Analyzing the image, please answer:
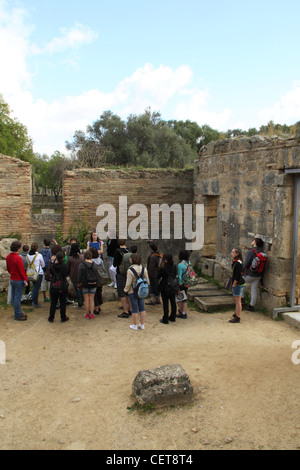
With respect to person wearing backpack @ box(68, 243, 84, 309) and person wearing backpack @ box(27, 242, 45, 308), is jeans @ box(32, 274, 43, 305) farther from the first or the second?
person wearing backpack @ box(68, 243, 84, 309)

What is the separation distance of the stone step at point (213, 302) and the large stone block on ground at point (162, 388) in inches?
153

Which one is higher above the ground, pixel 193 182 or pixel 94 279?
pixel 193 182

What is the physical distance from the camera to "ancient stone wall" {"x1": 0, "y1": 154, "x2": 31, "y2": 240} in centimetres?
1073

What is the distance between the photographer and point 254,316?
8.26m

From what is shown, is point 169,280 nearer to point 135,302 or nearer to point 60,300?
point 135,302

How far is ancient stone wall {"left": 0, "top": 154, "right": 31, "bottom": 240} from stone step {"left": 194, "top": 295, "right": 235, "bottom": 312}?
537 cm

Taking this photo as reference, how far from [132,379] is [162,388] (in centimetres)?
80

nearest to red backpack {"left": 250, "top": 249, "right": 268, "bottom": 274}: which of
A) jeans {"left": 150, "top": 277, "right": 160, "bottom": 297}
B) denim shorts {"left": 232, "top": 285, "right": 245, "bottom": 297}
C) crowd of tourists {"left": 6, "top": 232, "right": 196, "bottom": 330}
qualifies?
denim shorts {"left": 232, "top": 285, "right": 245, "bottom": 297}

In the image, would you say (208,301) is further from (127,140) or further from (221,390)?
(127,140)

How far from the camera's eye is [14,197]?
10.9 metres

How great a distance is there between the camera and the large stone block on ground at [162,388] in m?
4.74
